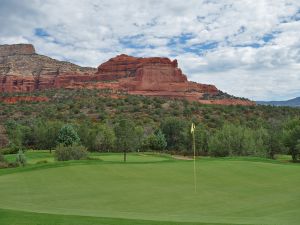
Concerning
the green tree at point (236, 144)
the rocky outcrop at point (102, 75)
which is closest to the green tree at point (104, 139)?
the green tree at point (236, 144)

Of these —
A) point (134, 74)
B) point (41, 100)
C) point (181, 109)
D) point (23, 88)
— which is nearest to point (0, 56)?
point (23, 88)

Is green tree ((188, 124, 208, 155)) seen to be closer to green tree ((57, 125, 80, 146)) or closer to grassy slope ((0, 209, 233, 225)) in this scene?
green tree ((57, 125, 80, 146))

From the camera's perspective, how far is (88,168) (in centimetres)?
2058

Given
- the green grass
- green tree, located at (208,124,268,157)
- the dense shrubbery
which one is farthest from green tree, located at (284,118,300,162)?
the green grass

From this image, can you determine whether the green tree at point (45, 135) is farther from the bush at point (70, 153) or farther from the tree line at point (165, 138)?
the bush at point (70, 153)

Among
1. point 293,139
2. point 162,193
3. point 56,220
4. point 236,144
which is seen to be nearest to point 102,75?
point 236,144

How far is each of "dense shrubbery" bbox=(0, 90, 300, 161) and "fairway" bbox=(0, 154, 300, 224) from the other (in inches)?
635

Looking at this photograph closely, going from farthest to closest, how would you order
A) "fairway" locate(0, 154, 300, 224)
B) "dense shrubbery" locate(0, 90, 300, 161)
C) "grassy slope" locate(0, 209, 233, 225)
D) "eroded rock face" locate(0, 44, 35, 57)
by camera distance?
"eroded rock face" locate(0, 44, 35, 57) → "dense shrubbery" locate(0, 90, 300, 161) → "fairway" locate(0, 154, 300, 224) → "grassy slope" locate(0, 209, 233, 225)

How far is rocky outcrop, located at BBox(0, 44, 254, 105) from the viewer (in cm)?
13488

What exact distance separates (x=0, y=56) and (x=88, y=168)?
542ft

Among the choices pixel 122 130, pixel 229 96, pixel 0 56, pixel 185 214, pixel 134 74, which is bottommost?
pixel 185 214

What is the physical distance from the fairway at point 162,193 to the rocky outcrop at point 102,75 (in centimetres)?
10270

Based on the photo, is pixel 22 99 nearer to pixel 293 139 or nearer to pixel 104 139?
pixel 104 139

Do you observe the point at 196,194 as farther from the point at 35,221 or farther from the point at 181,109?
the point at 181,109
